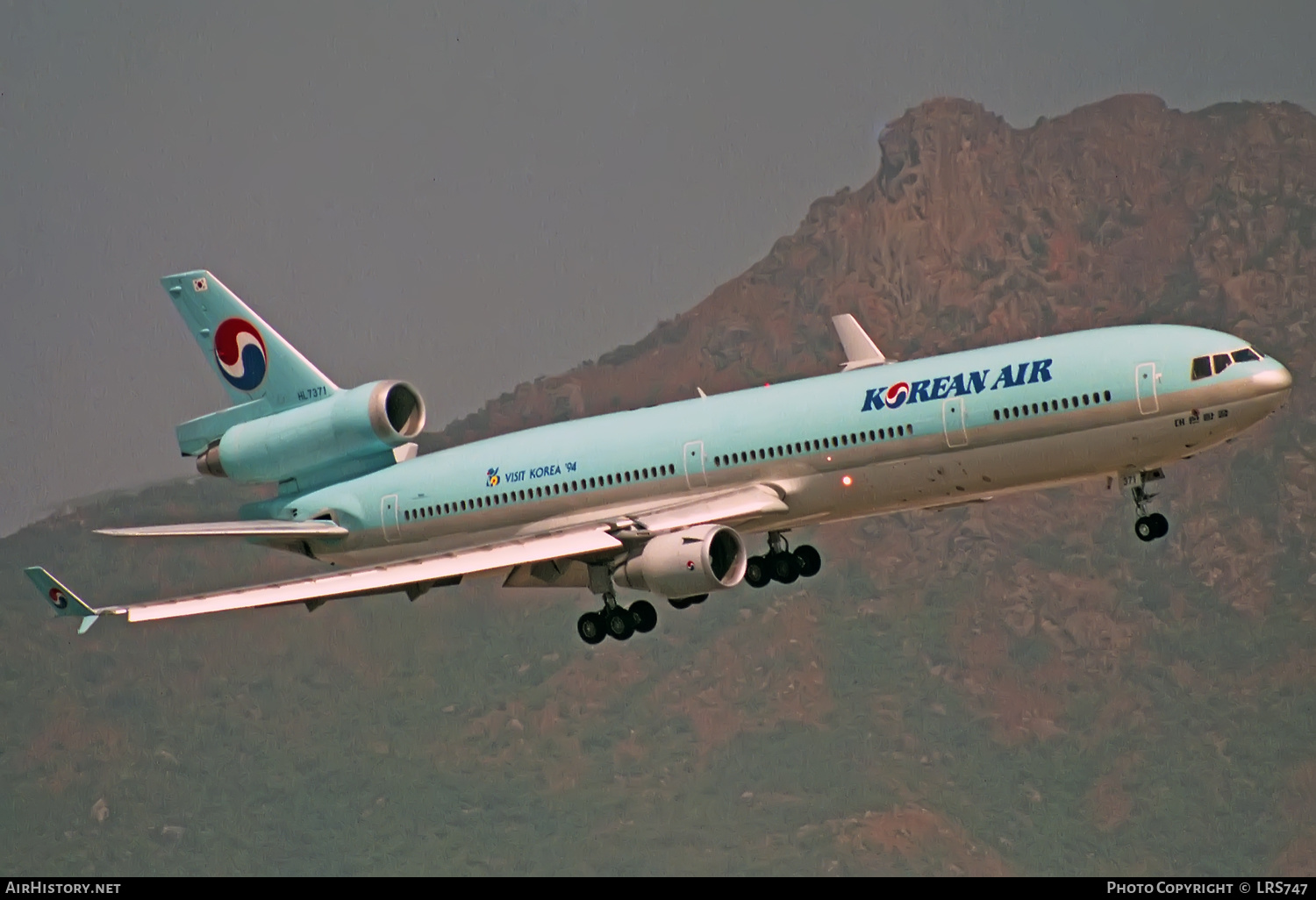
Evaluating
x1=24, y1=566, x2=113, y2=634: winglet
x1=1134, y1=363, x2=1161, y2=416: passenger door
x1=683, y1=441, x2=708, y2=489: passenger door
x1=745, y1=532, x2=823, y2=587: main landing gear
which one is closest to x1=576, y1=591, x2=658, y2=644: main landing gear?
x1=683, y1=441, x2=708, y2=489: passenger door

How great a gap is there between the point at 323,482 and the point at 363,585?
11.1 m

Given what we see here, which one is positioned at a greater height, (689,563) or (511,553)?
(511,553)

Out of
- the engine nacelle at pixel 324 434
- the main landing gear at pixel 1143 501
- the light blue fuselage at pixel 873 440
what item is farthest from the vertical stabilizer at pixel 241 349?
the main landing gear at pixel 1143 501

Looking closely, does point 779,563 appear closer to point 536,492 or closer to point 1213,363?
point 536,492

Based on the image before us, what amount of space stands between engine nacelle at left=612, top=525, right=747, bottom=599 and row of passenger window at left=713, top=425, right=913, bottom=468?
2708 millimetres

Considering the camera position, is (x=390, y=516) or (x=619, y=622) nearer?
(x=619, y=622)

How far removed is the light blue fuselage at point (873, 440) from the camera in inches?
2023

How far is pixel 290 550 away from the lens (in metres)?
64.4

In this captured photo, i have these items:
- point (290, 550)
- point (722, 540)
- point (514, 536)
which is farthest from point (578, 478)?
point (290, 550)

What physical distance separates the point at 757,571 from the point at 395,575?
11.4 metres

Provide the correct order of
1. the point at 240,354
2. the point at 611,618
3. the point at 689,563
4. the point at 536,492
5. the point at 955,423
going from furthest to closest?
the point at 240,354, the point at 536,492, the point at 611,618, the point at 689,563, the point at 955,423

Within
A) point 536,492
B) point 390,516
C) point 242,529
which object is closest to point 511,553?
point 536,492

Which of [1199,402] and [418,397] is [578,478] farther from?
[1199,402]

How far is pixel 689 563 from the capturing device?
53125mm
